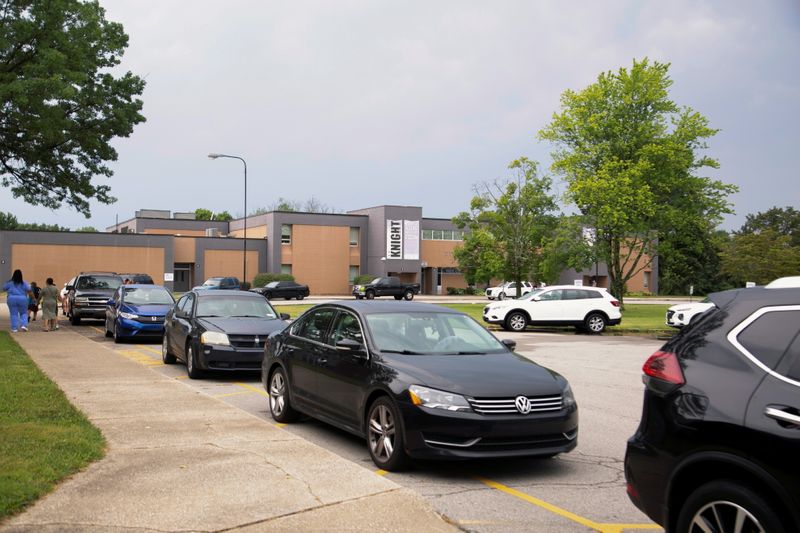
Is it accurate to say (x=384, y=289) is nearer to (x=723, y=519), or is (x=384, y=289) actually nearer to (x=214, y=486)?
(x=214, y=486)

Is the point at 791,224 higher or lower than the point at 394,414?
higher

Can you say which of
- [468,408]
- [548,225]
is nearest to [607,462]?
[468,408]

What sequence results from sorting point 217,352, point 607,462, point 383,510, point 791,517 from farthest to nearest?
point 217,352 → point 607,462 → point 383,510 → point 791,517

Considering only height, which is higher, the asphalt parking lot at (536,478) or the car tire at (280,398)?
the car tire at (280,398)

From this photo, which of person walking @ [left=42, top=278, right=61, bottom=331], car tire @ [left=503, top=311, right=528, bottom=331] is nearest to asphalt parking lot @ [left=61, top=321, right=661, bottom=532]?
person walking @ [left=42, top=278, right=61, bottom=331]

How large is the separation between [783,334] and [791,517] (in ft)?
2.96

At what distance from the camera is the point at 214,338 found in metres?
12.7

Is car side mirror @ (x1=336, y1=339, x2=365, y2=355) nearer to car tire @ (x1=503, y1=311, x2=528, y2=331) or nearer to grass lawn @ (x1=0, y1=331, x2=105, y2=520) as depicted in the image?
grass lawn @ (x1=0, y1=331, x2=105, y2=520)

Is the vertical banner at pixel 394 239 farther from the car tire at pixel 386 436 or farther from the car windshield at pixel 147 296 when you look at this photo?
the car tire at pixel 386 436

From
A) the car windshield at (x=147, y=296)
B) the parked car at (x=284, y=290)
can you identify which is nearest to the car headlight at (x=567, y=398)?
the car windshield at (x=147, y=296)

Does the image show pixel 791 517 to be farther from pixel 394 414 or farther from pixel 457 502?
pixel 394 414

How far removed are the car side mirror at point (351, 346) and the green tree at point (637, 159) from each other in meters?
34.3

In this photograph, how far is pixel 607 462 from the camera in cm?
733

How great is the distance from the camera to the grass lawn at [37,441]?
5.58 metres
